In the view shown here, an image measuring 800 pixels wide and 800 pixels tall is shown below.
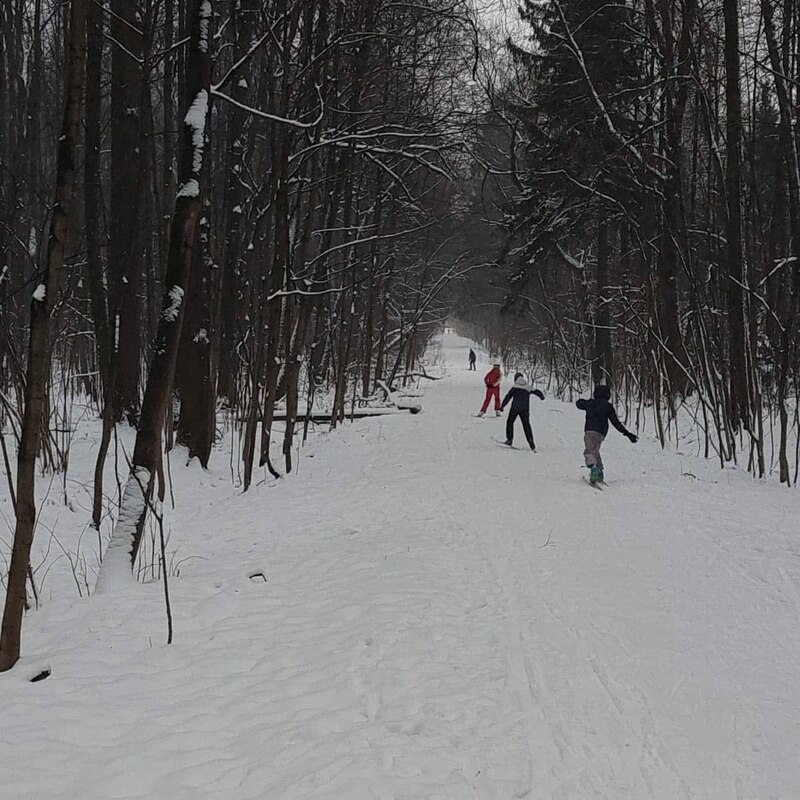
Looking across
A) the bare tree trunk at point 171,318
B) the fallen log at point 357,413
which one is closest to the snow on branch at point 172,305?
the bare tree trunk at point 171,318

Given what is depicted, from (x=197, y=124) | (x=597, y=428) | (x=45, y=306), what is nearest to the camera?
(x=45, y=306)

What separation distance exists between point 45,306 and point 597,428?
28.2ft

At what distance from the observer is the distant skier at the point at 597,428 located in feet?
34.2

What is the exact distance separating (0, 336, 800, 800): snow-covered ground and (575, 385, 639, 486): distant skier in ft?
5.69

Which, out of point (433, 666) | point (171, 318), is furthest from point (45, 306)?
point (433, 666)

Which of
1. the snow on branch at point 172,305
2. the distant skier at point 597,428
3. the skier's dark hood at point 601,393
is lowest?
the distant skier at point 597,428

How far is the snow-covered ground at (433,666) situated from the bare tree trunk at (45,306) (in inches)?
29.9

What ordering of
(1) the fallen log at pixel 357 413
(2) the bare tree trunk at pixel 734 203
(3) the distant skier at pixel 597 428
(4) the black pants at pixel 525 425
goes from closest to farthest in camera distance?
1. (3) the distant skier at pixel 597 428
2. (2) the bare tree trunk at pixel 734 203
3. (4) the black pants at pixel 525 425
4. (1) the fallen log at pixel 357 413

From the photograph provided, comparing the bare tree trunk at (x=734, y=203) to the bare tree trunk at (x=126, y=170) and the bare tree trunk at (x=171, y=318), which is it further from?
the bare tree trunk at (x=126, y=170)

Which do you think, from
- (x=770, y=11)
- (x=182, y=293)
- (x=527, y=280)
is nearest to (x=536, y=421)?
(x=527, y=280)

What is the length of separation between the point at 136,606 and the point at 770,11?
12063 millimetres

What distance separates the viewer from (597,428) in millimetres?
10828

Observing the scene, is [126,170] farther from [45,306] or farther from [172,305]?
[45,306]

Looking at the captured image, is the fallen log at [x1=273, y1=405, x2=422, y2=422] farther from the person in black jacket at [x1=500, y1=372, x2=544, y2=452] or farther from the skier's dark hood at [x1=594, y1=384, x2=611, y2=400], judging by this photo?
the skier's dark hood at [x1=594, y1=384, x2=611, y2=400]
